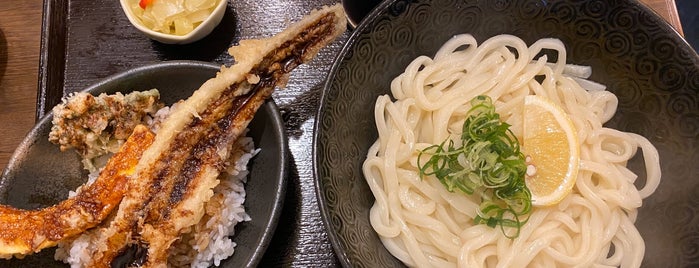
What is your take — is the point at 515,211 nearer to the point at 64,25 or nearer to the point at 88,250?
the point at 88,250

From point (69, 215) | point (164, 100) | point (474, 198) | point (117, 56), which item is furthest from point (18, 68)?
point (474, 198)

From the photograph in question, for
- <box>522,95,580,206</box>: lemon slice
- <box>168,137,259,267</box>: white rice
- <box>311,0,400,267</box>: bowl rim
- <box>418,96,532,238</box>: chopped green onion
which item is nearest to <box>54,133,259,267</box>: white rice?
<box>168,137,259,267</box>: white rice

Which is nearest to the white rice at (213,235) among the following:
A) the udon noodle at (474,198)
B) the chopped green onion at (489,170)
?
the udon noodle at (474,198)

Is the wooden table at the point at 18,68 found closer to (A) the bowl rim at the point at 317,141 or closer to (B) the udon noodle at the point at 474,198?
(A) the bowl rim at the point at 317,141

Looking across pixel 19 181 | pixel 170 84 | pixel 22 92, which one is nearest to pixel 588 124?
pixel 170 84

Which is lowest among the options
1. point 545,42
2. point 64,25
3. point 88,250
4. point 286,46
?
point 88,250

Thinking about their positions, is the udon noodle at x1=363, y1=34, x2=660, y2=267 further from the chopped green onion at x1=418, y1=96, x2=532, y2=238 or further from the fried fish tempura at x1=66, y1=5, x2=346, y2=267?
the fried fish tempura at x1=66, y1=5, x2=346, y2=267
